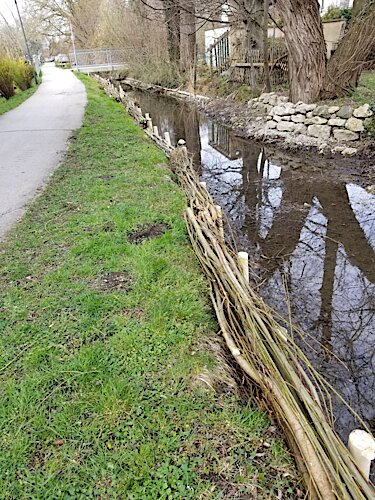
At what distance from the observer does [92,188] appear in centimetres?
613

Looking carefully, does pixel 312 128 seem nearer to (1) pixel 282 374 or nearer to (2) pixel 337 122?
(2) pixel 337 122

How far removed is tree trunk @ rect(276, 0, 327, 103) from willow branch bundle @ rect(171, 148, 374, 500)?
7800 millimetres

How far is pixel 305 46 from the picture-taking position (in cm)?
990

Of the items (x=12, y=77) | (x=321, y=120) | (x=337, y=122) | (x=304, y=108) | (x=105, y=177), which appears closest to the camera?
(x=105, y=177)

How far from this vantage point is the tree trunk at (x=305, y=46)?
31.2 ft

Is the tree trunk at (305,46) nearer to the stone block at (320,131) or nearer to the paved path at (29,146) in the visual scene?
the stone block at (320,131)

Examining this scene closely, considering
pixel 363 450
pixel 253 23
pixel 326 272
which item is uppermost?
pixel 253 23

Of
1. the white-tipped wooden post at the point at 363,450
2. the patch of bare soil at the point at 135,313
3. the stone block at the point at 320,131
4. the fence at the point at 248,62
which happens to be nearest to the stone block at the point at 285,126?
the stone block at the point at 320,131

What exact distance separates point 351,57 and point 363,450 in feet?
33.1

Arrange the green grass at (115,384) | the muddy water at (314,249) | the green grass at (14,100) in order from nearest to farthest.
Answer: the green grass at (115,384) < the muddy water at (314,249) < the green grass at (14,100)

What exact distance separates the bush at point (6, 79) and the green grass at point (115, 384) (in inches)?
641

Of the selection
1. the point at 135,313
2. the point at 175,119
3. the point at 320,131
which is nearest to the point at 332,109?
the point at 320,131

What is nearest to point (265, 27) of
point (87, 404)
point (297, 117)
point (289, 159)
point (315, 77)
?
point (315, 77)

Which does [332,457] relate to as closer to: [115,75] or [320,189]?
[320,189]
